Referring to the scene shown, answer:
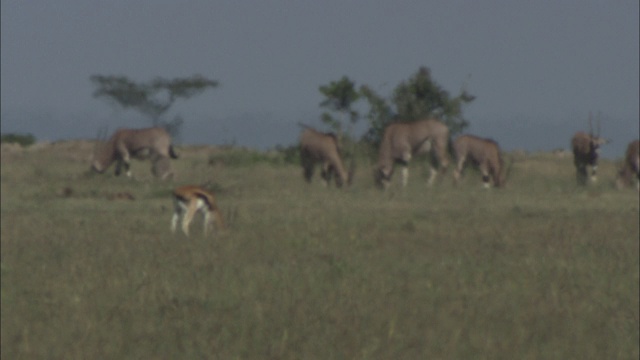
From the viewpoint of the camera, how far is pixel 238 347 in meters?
8.15

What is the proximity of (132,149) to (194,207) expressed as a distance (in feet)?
61.8

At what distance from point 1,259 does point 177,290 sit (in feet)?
11.5

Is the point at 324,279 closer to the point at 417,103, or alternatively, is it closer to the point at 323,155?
the point at 323,155

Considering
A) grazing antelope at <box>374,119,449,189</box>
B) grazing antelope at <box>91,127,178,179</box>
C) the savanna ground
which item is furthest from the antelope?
the savanna ground

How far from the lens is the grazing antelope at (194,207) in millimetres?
17047

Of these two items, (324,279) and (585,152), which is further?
(585,152)

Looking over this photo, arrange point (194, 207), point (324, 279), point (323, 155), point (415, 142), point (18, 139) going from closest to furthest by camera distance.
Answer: point (324, 279) < point (194, 207) < point (323, 155) < point (415, 142) < point (18, 139)

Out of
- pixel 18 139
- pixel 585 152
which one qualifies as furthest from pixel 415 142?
pixel 18 139

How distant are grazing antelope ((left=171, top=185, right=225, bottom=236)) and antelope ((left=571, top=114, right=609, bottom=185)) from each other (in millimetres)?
18035

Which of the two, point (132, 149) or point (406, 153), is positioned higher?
point (406, 153)

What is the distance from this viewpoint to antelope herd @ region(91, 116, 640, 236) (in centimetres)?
3161

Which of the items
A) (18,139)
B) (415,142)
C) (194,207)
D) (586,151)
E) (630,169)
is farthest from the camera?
(18,139)

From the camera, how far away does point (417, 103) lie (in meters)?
40.6

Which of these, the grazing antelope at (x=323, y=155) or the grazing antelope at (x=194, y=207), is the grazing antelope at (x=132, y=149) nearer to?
the grazing antelope at (x=323, y=155)
